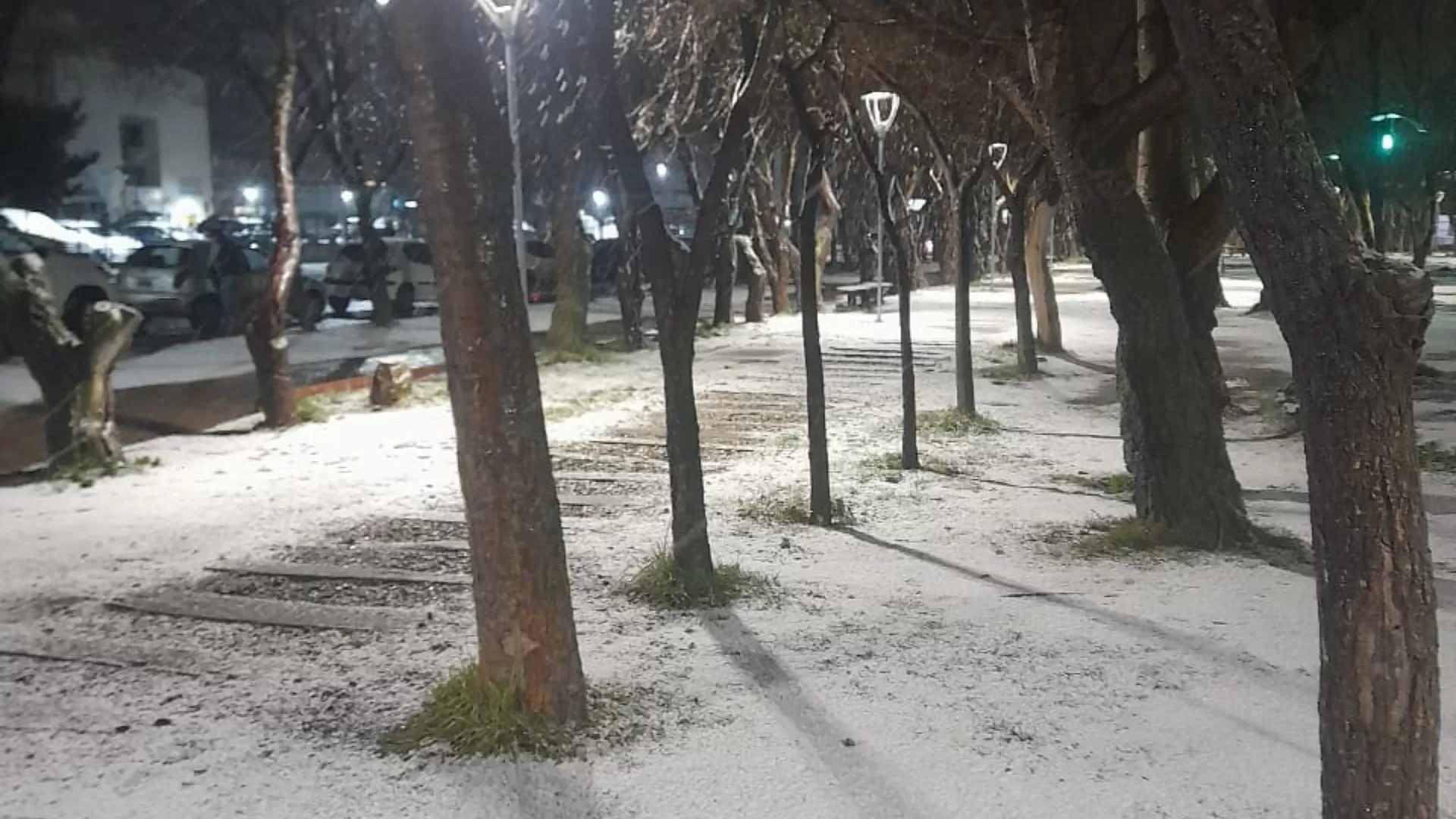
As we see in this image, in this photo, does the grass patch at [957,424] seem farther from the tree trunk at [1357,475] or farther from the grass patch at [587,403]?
the tree trunk at [1357,475]

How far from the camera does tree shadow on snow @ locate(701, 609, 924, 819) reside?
4230 millimetres

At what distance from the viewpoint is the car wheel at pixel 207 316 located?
72.7 ft

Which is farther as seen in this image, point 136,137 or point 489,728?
point 136,137

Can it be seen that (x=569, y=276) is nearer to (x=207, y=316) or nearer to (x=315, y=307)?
(x=207, y=316)

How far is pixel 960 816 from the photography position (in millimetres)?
4090

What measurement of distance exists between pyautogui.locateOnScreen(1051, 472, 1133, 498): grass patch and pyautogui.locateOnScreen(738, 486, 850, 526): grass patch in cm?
182

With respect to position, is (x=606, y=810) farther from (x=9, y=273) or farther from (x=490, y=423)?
(x=9, y=273)

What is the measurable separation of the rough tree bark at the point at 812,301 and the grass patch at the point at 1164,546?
1485 mm

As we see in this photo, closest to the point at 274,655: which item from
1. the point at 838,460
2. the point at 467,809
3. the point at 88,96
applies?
the point at 467,809

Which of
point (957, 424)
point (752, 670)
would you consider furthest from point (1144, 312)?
point (957, 424)

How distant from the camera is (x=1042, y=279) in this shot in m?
18.8

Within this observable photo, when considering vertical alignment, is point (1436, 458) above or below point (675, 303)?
below

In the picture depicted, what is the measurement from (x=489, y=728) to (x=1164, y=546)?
169 inches

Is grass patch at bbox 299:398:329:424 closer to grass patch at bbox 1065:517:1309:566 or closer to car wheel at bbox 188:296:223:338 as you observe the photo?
grass patch at bbox 1065:517:1309:566
